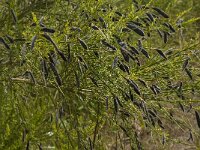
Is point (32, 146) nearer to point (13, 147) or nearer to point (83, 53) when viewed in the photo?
point (13, 147)

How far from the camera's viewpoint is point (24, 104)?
2.41m

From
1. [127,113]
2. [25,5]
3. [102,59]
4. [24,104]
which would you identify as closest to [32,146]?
[24,104]

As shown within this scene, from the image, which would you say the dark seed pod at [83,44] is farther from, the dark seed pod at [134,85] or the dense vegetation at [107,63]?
the dark seed pod at [134,85]

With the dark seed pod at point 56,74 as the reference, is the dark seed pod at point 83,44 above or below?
above

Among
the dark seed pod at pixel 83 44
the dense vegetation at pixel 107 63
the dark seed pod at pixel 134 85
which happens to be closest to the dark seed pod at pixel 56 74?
the dense vegetation at pixel 107 63

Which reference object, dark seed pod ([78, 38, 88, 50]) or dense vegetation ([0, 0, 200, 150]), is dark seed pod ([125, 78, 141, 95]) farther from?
dark seed pod ([78, 38, 88, 50])

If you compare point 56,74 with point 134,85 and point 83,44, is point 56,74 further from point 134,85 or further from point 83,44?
point 134,85

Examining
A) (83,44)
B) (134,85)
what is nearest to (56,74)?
(83,44)

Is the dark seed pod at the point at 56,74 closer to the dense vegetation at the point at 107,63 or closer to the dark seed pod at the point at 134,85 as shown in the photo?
the dense vegetation at the point at 107,63

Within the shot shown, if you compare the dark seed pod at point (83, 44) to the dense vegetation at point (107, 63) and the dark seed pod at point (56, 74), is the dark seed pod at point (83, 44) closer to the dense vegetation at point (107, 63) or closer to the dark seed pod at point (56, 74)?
the dense vegetation at point (107, 63)

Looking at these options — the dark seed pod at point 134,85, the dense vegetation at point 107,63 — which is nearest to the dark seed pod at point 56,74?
the dense vegetation at point 107,63

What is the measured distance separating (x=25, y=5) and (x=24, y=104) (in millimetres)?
531

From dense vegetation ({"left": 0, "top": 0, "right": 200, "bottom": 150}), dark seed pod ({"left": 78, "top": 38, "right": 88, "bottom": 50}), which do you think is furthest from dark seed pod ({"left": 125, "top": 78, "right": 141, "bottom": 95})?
dark seed pod ({"left": 78, "top": 38, "right": 88, "bottom": 50})

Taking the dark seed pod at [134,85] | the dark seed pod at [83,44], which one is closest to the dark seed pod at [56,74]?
the dark seed pod at [83,44]
